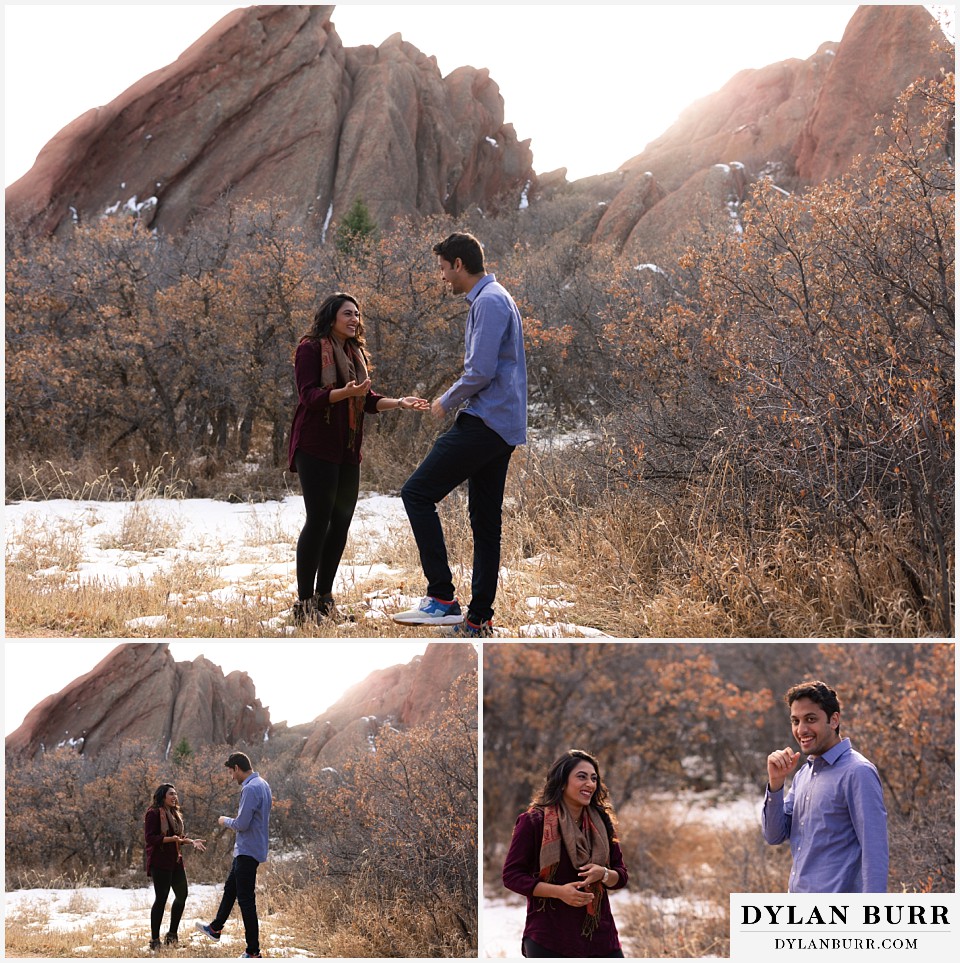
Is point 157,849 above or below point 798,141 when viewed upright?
below

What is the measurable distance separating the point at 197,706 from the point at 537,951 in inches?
278

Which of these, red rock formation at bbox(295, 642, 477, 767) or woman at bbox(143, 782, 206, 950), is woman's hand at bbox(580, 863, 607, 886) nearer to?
red rock formation at bbox(295, 642, 477, 767)

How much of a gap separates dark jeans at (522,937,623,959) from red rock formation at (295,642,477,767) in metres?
2.69

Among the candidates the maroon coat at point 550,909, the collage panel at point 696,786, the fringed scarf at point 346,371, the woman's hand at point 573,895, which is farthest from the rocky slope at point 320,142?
the woman's hand at point 573,895

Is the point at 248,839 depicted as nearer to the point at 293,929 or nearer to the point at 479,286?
the point at 293,929

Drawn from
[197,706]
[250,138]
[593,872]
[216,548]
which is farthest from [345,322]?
[250,138]

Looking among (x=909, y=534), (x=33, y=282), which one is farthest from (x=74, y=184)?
(x=909, y=534)

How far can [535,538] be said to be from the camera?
23.6ft

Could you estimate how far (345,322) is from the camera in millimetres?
5453

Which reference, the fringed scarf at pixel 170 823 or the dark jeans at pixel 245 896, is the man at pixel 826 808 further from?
the fringed scarf at pixel 170 823

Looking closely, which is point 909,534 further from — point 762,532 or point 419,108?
point 419,108

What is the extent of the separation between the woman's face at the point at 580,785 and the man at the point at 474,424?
4.18ft

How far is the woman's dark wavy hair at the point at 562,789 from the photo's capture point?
403 cm

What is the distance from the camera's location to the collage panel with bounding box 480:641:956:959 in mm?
3771
